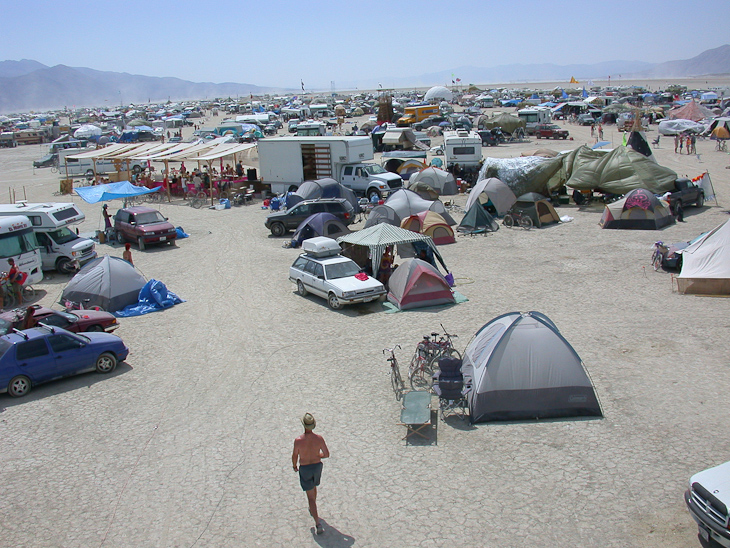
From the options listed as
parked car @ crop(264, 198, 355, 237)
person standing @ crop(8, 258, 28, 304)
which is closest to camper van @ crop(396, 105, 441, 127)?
parked car @ crop(264, 198, 355, 237)

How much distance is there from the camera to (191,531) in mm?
6680

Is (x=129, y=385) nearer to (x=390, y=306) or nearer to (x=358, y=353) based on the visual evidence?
(x=358, y=353)

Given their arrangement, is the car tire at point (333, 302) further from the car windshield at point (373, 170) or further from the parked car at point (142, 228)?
the car windshield at point (373, 170)

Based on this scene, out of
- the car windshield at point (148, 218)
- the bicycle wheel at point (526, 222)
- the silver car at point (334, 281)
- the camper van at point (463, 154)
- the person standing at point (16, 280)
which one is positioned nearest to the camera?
the silver car at point (334, 281)

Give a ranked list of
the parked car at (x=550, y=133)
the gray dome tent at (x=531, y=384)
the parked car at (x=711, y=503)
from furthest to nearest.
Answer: the parked car at (x=550, y=133)
the gray dome tent at (x=531, y=384)
the parked car at (x=711, y=503)

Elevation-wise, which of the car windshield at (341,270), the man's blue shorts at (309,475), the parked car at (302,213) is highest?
the parked car at (302,213)

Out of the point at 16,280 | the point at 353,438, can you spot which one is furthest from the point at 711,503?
the point at 16,280

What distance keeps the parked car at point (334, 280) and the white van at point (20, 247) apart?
750cm

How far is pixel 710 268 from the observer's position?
13844 mm

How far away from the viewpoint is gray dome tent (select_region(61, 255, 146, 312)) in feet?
47.7

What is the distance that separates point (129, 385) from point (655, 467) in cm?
870

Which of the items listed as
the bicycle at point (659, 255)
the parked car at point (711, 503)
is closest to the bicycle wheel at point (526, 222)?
the bicycle at point (659, 255)

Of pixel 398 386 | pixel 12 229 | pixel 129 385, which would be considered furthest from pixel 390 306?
pixel 12 229

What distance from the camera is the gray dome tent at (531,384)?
343 inches
